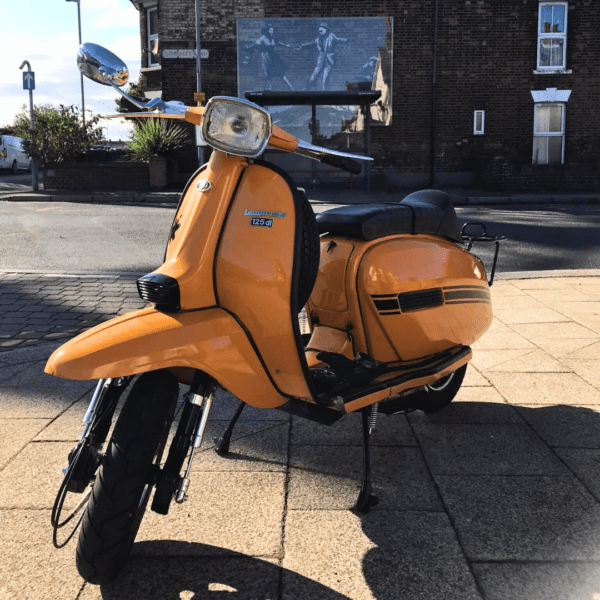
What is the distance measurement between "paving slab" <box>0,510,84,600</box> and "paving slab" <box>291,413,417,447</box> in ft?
3.98

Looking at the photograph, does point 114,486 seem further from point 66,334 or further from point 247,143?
point 66,334

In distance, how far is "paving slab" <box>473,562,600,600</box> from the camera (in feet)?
7.13

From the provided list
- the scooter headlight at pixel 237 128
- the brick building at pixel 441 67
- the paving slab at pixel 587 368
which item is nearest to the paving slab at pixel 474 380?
the paving slab at pixel 587 368

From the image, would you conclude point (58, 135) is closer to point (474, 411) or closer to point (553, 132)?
point (553, 132)

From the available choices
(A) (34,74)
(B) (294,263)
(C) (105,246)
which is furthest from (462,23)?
(B) (294,263)

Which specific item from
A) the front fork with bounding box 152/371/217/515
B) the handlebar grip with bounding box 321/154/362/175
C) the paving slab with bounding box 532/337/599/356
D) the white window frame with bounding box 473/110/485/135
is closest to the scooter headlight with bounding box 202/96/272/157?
the handlebar grip with bounding box 321/154/362/175

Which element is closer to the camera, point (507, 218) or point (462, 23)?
point (507, 218)

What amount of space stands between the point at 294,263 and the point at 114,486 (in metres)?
0.90

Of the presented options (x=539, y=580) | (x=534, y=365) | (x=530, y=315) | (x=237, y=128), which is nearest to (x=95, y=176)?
(x=530, y=315)

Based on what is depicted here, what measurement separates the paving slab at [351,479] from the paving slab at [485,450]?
11cm

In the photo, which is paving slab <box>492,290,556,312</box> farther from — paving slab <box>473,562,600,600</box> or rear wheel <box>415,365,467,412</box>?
paving slab <box>473,562,600,600</box>

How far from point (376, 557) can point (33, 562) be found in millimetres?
1090

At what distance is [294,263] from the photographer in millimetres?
2475

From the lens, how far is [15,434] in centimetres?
343
